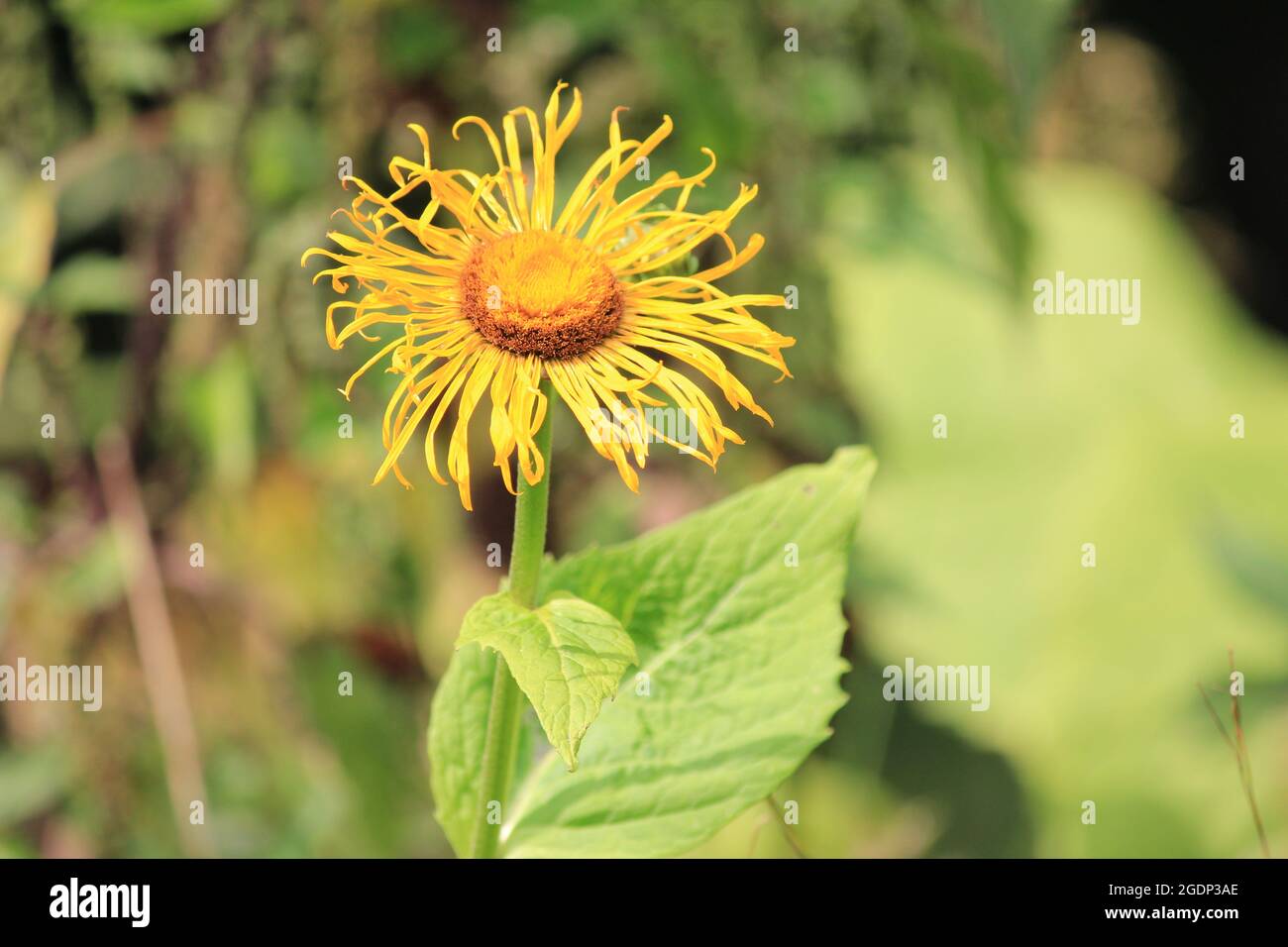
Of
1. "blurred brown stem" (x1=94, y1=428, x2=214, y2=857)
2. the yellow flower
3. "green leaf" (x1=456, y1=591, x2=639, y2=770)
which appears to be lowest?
"blurred brown stem" (x1=94, y1=428, x2=214, y2=857)

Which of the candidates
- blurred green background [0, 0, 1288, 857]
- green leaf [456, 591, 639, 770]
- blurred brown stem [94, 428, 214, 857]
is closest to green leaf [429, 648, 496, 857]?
green leaf [456, 591, 639, 770]

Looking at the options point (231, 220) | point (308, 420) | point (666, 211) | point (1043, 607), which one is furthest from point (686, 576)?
point (1043, 607)

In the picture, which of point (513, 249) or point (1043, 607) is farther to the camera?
point (1043, 607)

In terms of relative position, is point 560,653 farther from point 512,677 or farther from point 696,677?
point 696,677

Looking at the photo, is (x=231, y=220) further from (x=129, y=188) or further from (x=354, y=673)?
(x=354, y=673)

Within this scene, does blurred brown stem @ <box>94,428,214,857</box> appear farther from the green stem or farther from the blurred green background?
the green stem
